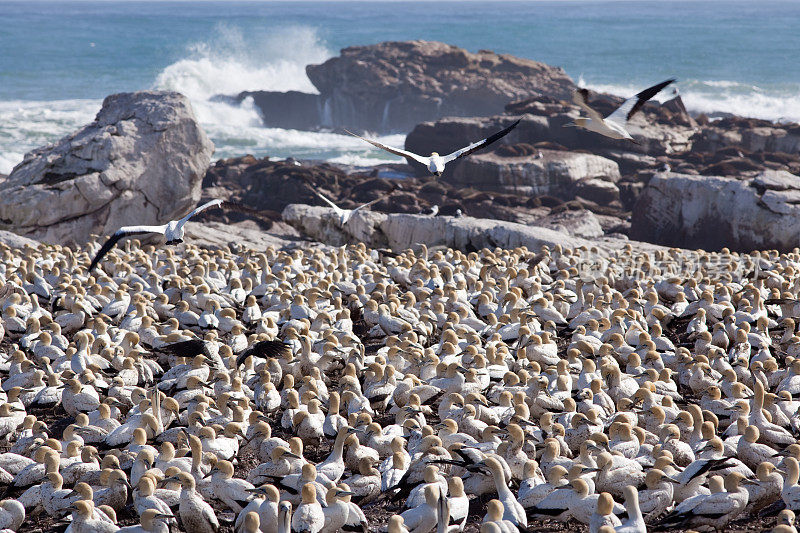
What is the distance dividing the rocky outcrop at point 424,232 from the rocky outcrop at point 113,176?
7.79ft

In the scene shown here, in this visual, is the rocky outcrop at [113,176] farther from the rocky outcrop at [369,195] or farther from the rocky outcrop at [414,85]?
the rocky outcrop at [414,85]

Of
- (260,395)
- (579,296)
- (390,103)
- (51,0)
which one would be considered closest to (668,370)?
(579,296)

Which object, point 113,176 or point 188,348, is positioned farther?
point 113,176

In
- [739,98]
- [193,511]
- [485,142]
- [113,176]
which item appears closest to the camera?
[193,511]

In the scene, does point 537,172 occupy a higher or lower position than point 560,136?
lower

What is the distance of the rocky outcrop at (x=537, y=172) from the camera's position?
82.7 ft

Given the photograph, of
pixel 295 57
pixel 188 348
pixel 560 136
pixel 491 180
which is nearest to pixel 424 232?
pixel 491 180

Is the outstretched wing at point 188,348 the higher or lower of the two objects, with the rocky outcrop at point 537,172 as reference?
higher

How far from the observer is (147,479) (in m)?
6.24

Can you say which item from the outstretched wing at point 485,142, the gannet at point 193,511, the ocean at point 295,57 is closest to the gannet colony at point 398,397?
the gannet at point 193,511

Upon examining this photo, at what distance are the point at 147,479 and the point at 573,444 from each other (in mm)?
3391

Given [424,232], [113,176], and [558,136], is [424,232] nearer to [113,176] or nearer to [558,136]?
[113,176]

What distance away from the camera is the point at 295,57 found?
81.9m

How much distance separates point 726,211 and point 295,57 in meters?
67.9
